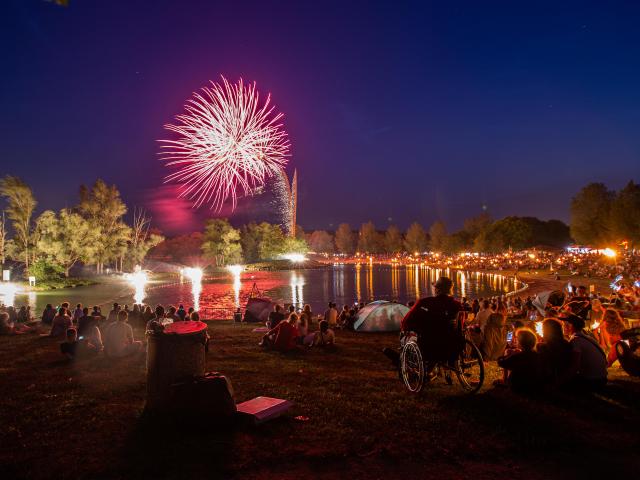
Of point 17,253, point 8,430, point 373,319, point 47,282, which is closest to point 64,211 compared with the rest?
point 17,253

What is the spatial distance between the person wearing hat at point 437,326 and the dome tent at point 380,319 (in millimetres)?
9800

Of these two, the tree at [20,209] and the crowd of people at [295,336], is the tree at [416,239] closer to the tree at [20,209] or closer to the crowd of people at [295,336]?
the tree at [20,209]

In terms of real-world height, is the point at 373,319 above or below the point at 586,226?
below

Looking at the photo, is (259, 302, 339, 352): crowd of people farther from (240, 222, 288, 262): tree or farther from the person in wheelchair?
(240, 222, 288, 262): tree

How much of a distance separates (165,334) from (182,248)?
144 meters

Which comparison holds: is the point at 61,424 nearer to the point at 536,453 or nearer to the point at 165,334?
the point at 165,334

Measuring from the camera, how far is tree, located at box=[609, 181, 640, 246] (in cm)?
6341

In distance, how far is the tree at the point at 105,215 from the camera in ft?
208

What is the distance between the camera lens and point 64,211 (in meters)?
53.8

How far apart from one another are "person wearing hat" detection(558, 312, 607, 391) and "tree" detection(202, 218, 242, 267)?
319 feet

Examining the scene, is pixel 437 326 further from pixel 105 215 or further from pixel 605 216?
pixel 605 216

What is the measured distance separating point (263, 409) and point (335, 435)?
103cm

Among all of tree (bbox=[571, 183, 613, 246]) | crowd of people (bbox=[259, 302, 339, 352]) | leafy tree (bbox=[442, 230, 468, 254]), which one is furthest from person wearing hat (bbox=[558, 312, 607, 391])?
leafy tree (bbox=[442, 230, 468, 254])

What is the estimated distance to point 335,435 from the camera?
17.6 ft
